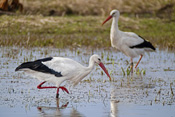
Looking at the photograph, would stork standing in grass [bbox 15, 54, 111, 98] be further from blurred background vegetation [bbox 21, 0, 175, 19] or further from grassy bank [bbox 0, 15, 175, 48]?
blurred background vegetation [bbox 21, 0, 175, 19]

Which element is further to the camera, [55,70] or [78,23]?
[78,23]

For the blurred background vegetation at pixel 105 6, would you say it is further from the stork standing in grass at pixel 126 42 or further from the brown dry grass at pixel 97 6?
the stork standing in grass at pixel 126 42

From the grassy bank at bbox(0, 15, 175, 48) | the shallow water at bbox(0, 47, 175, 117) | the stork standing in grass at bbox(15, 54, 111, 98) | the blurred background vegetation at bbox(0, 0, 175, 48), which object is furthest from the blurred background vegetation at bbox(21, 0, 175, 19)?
the stork standing in grass at bbox(15, 54, 111, 98)

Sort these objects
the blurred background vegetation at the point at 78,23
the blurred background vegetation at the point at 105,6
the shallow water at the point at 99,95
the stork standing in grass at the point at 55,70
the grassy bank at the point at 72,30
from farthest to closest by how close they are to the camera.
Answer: the blurred background vegetation at the point at 105,6, the blurred background vegetation at the point at 78,23, the grassy bank at the point at 72,30, the stork standing in grass at the point at 55,70, the shallow water at the point at 99,95

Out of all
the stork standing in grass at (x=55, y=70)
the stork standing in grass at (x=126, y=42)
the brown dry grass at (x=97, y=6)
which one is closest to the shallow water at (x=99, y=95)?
the stork standing in grass at (x=55, y=70)

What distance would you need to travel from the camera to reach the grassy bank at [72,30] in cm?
1552

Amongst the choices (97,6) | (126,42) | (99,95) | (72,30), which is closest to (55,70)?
(99,95)

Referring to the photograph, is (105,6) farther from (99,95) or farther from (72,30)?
(99,95)

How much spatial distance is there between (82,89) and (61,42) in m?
7.24

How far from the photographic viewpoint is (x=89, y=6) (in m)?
25.0

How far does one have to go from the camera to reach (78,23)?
19500mm

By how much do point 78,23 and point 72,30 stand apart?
2.97 ft

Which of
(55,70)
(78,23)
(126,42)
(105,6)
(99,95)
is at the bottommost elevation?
(99,95)

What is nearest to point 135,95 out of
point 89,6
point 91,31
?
point 91,31
